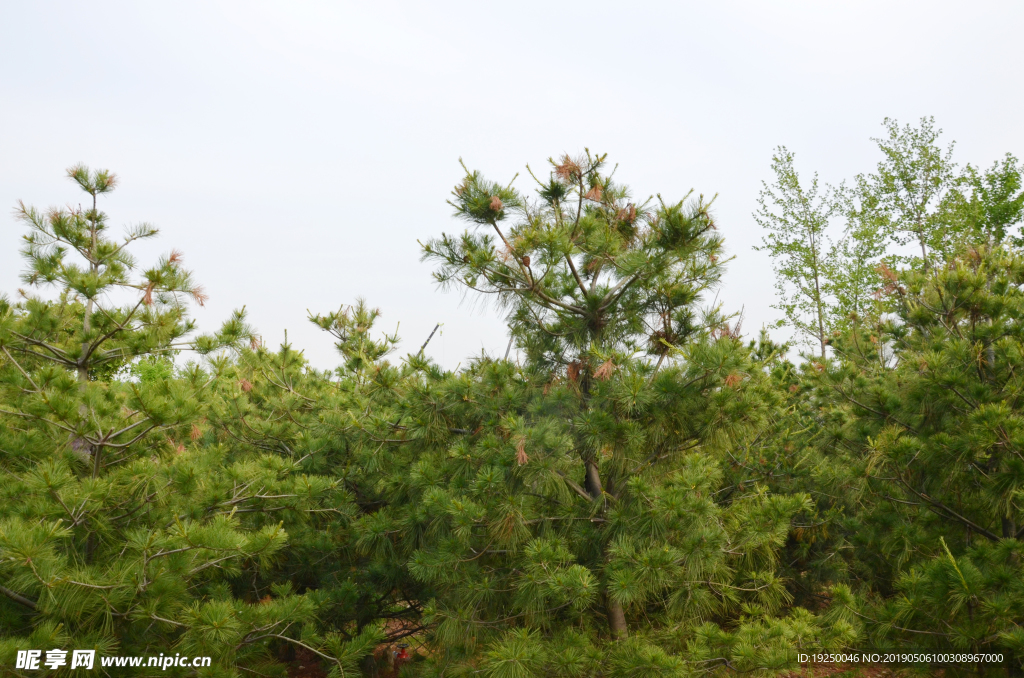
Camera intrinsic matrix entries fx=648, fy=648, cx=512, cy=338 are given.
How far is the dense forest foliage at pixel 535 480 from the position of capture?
3.88 meters

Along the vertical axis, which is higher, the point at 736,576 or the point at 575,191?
the point at 575,191

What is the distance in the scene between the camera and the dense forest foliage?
153 inches

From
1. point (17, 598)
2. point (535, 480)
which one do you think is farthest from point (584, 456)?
point (17, 598)

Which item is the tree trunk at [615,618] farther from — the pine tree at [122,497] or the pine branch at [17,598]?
the pine branch at [17,598]

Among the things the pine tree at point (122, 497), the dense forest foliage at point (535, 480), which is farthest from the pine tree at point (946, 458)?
the pine tree at point (122, 497)

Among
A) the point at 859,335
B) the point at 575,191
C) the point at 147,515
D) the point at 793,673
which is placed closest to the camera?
the point at 147,515

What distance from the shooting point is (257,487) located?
4535 mm

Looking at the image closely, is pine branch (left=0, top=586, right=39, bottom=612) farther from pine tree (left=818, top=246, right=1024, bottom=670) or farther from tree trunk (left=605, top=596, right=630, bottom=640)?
pine tree (left=818, top=246, right=1024, bottom=670)

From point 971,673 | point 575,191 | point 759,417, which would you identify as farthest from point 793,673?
point 575,191

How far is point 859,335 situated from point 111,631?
24.1 feet

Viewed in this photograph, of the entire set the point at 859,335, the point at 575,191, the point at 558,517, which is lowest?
the point at 558,517

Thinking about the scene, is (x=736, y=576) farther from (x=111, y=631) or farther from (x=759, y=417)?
(x=111, y=631)

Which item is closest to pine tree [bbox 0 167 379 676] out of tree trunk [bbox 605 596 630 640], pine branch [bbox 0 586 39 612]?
pine branch [bbox 0 586 39 612]

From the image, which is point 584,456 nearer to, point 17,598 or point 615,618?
point 615,618
